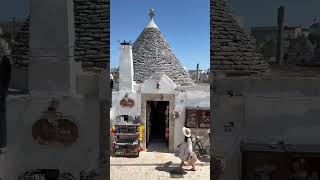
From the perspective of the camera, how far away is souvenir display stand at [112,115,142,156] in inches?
478

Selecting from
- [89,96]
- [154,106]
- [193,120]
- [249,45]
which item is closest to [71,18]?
[89,96]

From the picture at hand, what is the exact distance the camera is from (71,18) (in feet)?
18.0

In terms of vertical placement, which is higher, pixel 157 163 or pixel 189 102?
pixel 189 102

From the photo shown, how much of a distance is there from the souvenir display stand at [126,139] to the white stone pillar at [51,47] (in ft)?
22.7

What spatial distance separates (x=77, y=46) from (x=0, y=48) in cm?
120

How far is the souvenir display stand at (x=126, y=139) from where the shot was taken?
12.1m

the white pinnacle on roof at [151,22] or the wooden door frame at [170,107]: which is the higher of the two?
the white pinnacle on roof at [151,22]

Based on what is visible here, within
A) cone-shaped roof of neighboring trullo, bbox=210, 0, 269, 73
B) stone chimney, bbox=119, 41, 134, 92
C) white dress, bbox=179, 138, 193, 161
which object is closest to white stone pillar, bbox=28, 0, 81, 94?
cone-shaped roof of neighboring trullo, bbox=210, 0, 269, 73

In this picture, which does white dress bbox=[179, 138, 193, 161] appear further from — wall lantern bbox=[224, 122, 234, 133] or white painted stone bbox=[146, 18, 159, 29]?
white painted stone bbox=[146, 18, 159, 29]

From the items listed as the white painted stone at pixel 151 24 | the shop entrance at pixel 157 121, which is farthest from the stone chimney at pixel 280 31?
the white painted stone at pixel 151 24

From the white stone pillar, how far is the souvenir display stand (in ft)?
22.7

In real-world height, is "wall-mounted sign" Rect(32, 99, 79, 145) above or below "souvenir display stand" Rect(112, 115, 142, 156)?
above

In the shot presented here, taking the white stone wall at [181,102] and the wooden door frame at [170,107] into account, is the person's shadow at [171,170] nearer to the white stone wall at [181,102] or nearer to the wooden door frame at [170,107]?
the wooden door frame at [170,107]

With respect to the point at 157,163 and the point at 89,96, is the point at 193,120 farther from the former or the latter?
the point at 89,96
